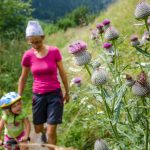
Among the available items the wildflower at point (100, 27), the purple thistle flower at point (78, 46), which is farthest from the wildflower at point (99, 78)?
the wildflower at point (100, 27)

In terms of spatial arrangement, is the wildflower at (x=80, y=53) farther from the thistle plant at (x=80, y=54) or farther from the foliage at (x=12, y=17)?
the foliage at (x=12, y=17)

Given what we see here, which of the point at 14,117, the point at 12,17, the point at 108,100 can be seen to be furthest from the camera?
the point at 12,17

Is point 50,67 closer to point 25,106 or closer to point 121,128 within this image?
point 121,128

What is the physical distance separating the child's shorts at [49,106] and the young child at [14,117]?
0.53 metres

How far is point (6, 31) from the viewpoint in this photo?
19.5 meters

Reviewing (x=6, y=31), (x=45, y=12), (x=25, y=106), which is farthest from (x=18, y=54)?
(x=45, y=12)

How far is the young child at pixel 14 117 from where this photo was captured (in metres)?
5.40

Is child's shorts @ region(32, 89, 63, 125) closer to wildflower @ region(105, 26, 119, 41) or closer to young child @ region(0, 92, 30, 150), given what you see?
young child @ region(0, 92, 30, 150)

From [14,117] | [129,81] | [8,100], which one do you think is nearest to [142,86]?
[129,81]

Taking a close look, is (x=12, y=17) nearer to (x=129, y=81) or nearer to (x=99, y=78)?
(x=99, y=78)

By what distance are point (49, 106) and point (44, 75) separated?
40 centimetres

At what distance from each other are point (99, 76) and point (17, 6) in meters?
16.2

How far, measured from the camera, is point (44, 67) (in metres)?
5.90

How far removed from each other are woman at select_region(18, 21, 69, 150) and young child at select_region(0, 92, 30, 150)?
533 millimetres
